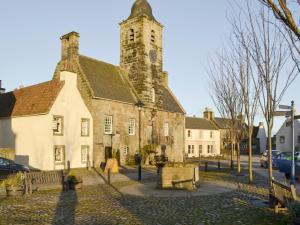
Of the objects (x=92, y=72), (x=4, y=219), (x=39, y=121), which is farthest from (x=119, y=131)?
(x=4, y=219)

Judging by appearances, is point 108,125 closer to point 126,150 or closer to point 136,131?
point 126,150

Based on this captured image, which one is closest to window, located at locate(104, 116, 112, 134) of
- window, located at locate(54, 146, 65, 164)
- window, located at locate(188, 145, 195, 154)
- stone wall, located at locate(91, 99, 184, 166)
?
stone wall, located at locate(91, 99, 184, 166)

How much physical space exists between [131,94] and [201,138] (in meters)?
29.0

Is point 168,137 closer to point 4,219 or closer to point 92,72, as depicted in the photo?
point 92,72

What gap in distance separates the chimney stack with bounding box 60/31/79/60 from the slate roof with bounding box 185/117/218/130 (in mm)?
31149

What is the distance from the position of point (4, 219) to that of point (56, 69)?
92.1 ft

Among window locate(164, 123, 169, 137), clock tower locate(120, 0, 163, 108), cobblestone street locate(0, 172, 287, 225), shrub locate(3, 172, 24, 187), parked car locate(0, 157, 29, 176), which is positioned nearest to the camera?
cobblestone street locate(0, 172, 287, 225)

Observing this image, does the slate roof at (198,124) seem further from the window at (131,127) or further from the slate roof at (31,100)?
the slate roof at (31,100)

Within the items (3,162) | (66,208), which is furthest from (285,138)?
(66,208)

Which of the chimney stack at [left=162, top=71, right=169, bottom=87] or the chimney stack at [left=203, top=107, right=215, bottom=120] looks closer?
the chimney stack at [left=162, top=71, right=169, bottom=87]

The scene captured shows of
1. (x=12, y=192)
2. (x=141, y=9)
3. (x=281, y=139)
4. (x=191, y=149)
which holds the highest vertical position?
(x=141, y=9)

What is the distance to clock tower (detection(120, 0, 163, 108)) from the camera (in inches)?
1542

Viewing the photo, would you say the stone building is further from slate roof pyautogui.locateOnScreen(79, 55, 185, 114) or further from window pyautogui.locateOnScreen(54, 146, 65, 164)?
window pyautogui.locateOnScreen(54, 146, 65, 164)

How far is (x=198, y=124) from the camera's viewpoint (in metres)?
63.8
